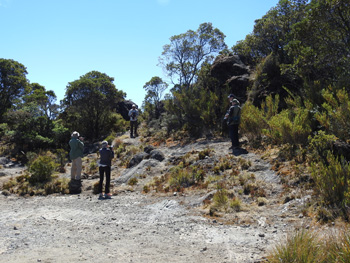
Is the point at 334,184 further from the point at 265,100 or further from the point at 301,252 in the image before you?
the point at 265,100

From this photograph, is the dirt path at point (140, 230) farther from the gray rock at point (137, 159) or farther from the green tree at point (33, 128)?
the green tree at point (33, 128)

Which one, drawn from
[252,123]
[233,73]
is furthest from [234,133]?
[233,73]

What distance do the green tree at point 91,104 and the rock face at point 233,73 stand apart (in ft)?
27.4

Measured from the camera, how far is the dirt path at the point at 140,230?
4.25 metres

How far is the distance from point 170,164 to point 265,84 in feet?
22.5

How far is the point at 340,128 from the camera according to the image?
7965 mm

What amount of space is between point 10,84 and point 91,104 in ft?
41.6

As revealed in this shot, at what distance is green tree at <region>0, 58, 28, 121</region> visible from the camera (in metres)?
28.3

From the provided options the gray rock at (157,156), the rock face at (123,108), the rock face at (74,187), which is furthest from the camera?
the rock face at (123,108)

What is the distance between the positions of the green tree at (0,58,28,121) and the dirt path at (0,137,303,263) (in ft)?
78.7

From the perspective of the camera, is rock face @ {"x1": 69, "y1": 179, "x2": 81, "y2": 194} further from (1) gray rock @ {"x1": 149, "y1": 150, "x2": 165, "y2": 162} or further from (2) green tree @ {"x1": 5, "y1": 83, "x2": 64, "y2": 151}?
(2) green tree @ {"x1": 5, "y1": 83, "x2": 64, "y2": 151}

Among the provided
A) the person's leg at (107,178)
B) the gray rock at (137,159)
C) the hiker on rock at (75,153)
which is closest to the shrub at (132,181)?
the person's leg at (107,178)

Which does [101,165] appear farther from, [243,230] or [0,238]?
[243,230]

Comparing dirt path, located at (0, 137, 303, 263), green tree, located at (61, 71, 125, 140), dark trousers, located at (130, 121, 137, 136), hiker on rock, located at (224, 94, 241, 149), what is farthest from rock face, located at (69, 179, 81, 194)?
green tree, located at (61, 71, 125, 140)
